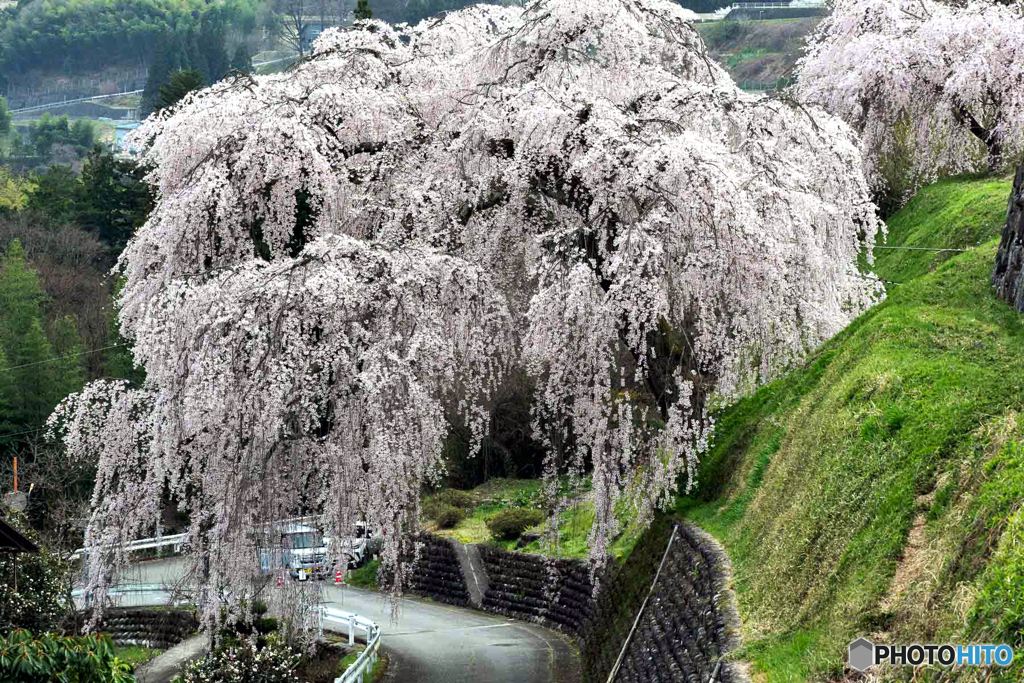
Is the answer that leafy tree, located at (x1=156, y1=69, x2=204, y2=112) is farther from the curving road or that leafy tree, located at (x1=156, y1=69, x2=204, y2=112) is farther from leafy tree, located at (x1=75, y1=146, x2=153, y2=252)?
the curving road

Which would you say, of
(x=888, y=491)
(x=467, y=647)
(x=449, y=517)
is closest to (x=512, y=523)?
(x=449, y=517)

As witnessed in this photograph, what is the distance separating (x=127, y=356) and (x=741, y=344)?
3057cm

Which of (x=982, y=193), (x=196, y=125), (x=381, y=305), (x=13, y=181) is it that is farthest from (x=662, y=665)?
(x=13, y=181)

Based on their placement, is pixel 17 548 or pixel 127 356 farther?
pixel 127 356

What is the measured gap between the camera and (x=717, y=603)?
11.1m

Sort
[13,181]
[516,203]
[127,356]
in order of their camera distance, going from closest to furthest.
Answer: [516,203] → [127,356] → [13,181]

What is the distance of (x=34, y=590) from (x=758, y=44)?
8963cm

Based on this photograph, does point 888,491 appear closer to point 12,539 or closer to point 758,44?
point 12,539

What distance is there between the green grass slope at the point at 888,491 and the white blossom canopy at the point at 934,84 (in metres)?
9.81

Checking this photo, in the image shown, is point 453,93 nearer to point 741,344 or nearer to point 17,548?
point 741,344

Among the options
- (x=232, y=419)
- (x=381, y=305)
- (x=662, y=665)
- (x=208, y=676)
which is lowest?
(x=208, y=676)

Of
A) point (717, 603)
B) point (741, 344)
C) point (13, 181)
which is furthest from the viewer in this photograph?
point (13, 181)

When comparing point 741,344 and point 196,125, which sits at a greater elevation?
point 196,125

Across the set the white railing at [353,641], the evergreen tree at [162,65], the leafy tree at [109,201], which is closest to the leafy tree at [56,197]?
the leafy tree at [109,201]
